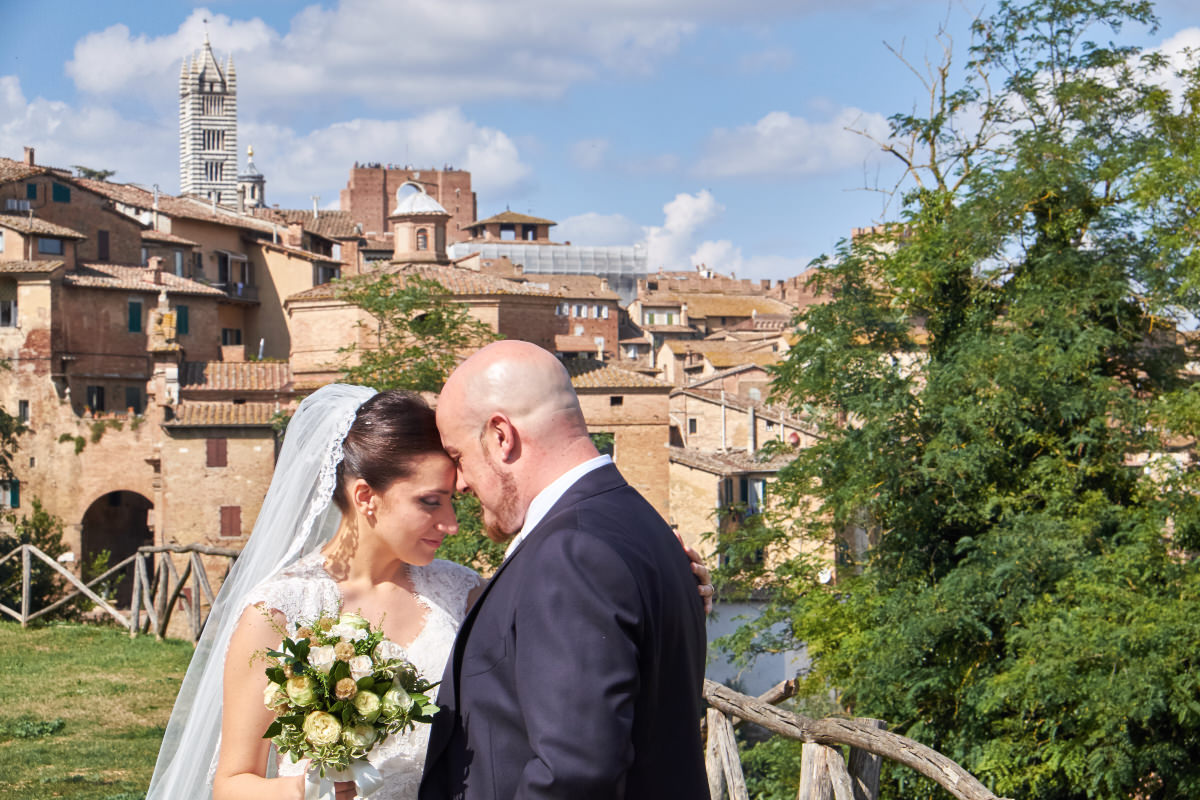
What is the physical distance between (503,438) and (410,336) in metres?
26.6

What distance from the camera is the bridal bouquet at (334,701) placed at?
102 inches

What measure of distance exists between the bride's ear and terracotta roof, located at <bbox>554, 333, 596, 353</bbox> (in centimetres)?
4378

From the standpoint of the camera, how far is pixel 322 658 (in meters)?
2.64

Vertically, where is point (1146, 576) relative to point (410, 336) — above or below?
below

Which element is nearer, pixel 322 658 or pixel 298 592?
pixel 322 658

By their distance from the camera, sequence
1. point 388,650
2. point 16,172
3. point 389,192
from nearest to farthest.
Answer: point 388,650 < point 16,172 < point 389,192

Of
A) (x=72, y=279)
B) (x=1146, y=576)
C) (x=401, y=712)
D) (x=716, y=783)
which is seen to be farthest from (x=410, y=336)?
(x=401, y=712)

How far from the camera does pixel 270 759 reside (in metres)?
3.20

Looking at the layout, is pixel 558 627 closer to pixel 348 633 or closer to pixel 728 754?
pixel 348 633

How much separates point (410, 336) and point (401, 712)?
87.0 feet

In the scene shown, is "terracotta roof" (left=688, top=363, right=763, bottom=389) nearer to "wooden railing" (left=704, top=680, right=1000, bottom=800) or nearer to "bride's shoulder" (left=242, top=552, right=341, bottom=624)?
"wooden railing" (left=704, top=680, right=1000, bottom=800)

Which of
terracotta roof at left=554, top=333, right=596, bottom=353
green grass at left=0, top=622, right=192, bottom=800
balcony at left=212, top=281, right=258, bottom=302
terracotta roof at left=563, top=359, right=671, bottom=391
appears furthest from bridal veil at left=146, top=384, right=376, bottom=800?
balcony at left=212, top=281, right=258, bottom=302

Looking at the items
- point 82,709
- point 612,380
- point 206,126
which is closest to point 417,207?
point 612,380

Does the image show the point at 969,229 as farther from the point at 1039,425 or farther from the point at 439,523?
the point at 439,523
